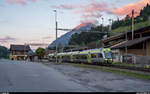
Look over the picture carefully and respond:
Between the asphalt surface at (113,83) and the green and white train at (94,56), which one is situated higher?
the green and white train at (94,56)

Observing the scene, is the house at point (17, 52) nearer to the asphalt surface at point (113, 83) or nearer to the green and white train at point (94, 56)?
the green and white train at point (94, 56)

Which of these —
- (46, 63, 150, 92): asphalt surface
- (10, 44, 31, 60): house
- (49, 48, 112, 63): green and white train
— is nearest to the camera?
(46, 63, 150, 92): asphalt surface

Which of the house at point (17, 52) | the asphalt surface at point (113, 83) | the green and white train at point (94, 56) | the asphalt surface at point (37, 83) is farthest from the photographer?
the house at point (17, 52)

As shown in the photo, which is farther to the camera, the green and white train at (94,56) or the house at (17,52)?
the house at (17,52)

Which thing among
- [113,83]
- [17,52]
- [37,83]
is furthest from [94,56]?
[17,52]

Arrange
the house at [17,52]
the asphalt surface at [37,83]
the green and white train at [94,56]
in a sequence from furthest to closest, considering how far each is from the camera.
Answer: the house at [17,52]
the green and white train at [94,56]
the asphalt surface at [37,83]

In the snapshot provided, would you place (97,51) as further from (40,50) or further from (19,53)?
(19,53)

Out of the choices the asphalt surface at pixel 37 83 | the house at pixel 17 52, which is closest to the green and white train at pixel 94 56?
the asphalt surface at pixel 37 83

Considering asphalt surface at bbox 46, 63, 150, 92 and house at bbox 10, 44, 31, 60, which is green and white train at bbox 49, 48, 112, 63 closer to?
asphalt surface at bbox 46, 63, 150, 92

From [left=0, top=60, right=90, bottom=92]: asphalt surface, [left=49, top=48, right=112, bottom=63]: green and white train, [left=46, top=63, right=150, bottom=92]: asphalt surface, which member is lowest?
[left=46, top=63, right=150, bottom=92]: asphalt surface

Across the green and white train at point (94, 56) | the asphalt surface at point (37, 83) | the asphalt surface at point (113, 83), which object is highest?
the green and white train at point (94, 56)

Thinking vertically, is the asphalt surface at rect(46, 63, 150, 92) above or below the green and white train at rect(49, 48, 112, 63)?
below

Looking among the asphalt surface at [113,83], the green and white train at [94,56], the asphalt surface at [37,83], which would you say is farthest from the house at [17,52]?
the asphalt surface at [113,83]

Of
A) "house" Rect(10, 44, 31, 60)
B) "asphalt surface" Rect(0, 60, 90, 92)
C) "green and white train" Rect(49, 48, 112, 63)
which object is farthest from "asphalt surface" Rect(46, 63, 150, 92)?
"house" Rect(10, 44, 31, 60)
